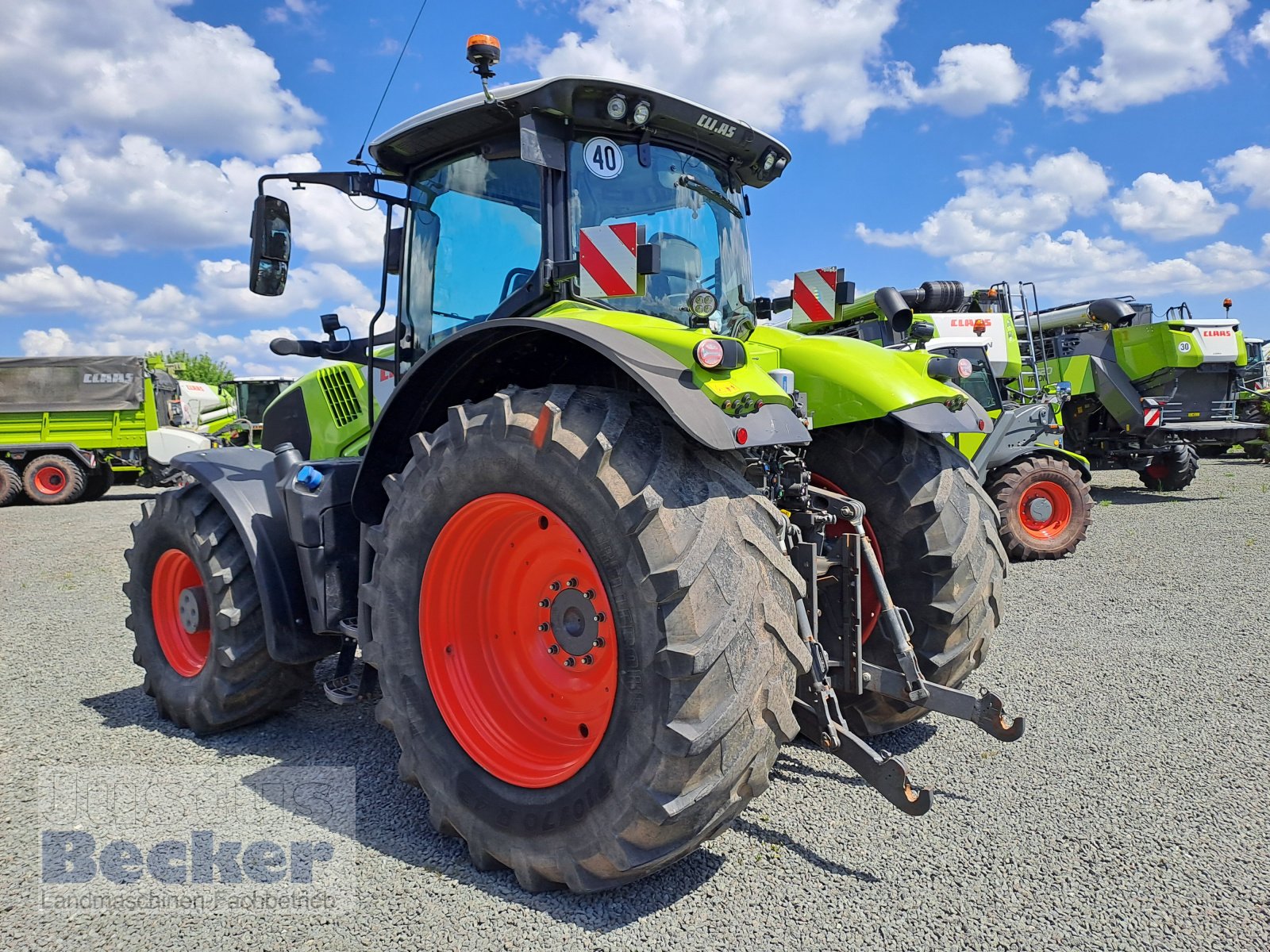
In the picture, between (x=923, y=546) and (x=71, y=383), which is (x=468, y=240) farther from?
(x=71, y=383)

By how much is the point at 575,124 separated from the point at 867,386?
1417mm

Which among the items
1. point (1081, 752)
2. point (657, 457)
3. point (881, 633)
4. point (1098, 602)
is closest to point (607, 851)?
point (657, 457)

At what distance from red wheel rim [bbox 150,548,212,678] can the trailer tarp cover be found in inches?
581

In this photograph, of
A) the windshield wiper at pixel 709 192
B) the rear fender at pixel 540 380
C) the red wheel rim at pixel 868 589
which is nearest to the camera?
the rear fender at pixel 540 380

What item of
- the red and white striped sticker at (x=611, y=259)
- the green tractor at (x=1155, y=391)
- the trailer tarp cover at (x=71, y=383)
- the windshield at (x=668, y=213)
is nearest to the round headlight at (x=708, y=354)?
the red and white striped sticker at (x=611, y=259)

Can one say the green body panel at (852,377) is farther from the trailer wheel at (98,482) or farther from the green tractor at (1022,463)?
the trailer wheel at (98,482)

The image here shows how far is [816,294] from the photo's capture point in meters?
3.64

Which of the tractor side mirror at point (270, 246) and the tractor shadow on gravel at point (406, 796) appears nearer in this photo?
the tractor shadow on gravel at point (406, 796)

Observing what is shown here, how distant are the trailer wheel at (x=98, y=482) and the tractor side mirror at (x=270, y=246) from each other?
1581 cm

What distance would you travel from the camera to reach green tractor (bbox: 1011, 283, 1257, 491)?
12211 millimetres

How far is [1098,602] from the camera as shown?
5996 millimetres

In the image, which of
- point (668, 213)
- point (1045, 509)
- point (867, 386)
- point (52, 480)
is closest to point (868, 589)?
point (867, 386)

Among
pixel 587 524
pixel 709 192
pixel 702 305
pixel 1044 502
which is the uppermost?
pixel 709 192

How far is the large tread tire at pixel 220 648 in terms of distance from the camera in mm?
3490
